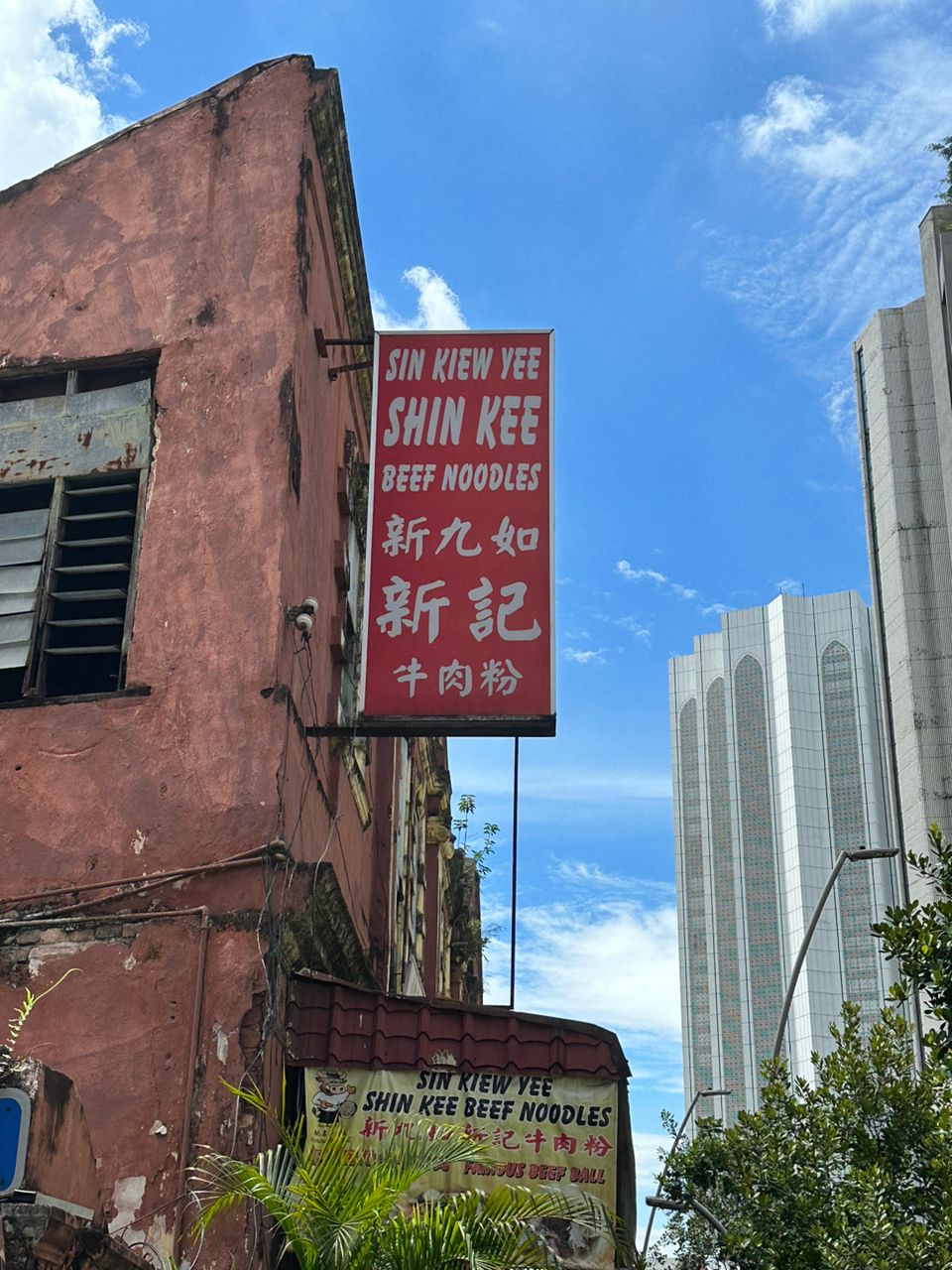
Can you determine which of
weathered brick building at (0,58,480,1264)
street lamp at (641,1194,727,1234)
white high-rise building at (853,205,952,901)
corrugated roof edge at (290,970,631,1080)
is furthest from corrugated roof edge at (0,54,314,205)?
white high-rise building at (853,205,952,901)

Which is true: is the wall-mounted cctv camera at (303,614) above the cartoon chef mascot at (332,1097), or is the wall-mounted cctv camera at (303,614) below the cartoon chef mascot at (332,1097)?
above

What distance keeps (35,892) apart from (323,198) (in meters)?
5.84

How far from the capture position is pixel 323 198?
11.3 m

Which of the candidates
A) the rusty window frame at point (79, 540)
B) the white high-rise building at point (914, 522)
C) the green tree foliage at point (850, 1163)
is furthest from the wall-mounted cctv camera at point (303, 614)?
the white high-rise building at point (914, 522)

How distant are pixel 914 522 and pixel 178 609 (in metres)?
31.6

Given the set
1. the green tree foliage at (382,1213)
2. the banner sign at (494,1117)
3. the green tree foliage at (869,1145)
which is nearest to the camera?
the green tree foliage at (382,1213)

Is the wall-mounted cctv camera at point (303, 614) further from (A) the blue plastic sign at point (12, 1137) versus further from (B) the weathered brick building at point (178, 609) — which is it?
(A) the blue plastic sign at point (12, 1137)

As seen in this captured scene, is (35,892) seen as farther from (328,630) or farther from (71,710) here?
(328,630)

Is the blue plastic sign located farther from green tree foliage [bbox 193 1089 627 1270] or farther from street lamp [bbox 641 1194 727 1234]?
street lamp [bbox 641 1194 727 1234]

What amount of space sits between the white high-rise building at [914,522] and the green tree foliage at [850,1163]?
20.2 m

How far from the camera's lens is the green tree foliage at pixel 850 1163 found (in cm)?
927

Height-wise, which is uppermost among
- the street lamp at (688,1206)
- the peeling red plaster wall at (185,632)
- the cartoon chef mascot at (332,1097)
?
the peeling red plaster wall at (185,632)

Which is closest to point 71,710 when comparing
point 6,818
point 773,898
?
point 6,818

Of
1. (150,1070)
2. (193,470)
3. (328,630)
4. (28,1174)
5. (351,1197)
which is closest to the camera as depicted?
(28,1174)
